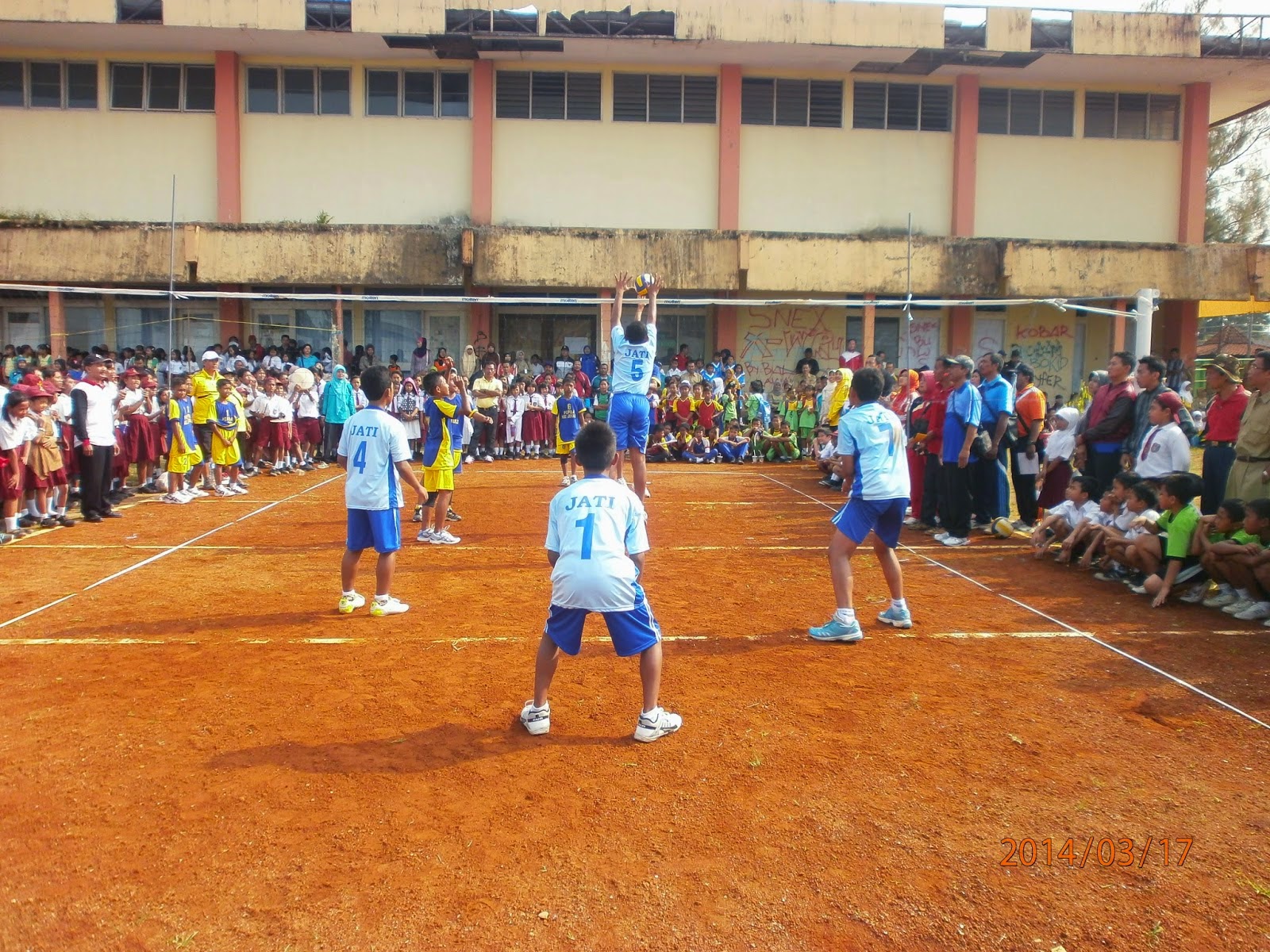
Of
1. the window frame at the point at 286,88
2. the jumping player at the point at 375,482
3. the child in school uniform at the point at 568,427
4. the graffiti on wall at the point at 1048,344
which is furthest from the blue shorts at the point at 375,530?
the graffiti on wall at the point at 1048,344

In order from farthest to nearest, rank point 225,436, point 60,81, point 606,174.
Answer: point 606,174 < point 60,81 < point 225,436

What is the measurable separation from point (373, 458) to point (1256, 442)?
7.10 metres

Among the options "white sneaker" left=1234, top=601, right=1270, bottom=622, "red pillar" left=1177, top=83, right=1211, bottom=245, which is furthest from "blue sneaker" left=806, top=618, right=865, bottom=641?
"red pillar" left=1177, top=83, right=1211, bottom=245

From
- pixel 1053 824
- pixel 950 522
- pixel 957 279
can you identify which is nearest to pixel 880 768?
pixel 1053 824

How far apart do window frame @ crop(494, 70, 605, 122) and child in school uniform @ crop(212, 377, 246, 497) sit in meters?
12.5

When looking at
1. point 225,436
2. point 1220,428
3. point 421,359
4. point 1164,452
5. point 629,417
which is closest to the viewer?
point 1164,452

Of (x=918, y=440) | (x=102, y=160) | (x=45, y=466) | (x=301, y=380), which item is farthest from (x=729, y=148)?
(x=45, y=466)

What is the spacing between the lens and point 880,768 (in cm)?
470

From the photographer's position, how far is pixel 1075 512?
9641 millimetres

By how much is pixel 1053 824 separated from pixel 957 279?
20.5 meters

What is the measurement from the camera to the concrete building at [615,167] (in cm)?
2192

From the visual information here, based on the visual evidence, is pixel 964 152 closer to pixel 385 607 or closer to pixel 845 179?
pixel 845 179

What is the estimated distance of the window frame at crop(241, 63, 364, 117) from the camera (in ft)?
78.2

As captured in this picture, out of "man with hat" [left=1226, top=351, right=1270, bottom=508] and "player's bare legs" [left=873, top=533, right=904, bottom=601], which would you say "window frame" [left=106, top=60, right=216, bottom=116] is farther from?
"man with hat" [left=1226, top=351, right=1270, bottom=508]
